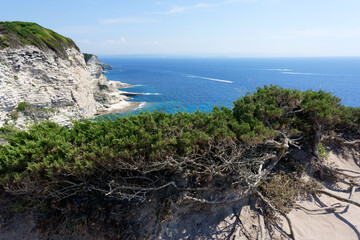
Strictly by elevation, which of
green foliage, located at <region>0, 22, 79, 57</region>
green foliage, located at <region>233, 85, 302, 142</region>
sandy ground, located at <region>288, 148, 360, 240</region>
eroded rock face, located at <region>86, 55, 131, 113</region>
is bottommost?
eroded rock face, located at <region>86, 55, 131, 113</region>

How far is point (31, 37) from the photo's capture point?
Answer: 75.8ft

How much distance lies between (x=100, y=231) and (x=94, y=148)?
3.01 m

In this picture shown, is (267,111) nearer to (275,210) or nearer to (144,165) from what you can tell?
(275,210)

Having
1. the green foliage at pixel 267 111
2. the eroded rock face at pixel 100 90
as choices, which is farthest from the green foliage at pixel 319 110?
the eroded rock face at pixel 100 90

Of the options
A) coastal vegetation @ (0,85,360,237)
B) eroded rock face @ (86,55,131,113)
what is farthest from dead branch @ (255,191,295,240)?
eroded rock face @ (86,55,131,113)

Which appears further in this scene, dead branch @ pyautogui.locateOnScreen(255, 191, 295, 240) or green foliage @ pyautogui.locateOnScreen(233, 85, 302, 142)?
green foliage @ pyautogui.locateOnScreen(233, 85, 302, 142)

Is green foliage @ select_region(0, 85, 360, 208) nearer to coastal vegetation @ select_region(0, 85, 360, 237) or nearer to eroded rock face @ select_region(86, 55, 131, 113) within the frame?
coastal vegetation @ select_region(0, 85, 360, 237)

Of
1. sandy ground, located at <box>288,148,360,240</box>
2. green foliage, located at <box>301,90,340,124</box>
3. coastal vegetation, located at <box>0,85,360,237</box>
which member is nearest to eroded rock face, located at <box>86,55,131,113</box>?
coastal vegetation, located at <box>0,85,360,237</box>

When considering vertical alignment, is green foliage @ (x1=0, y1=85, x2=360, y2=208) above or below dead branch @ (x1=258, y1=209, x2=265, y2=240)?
above

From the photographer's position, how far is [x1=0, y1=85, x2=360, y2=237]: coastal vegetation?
5.84 metres

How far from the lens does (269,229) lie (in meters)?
6.40

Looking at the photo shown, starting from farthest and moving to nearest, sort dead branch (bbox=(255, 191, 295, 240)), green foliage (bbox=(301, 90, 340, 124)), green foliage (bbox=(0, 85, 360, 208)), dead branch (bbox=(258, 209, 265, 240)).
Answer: green foliage (bbox=(301, 90, 340, 124)) → dead branch (bbox=(255, 191, 295, 240)) → dead branch (bbox=(258, 209, 265, 240)) → green foliage (bbox=(0, 85, 360, 208))

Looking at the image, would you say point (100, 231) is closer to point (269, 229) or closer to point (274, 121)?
point (269, 229)

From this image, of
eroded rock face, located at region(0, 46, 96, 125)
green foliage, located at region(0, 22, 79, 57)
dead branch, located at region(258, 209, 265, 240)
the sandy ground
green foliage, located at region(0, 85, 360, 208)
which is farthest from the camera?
green foliage, located at region(0, 22, 79, 57)
